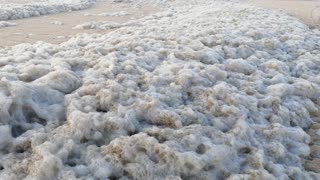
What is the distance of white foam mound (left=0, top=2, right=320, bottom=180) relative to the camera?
14.2ft

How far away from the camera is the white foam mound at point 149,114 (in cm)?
432

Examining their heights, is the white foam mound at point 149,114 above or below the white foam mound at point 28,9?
above

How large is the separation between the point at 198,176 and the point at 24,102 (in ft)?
7.50

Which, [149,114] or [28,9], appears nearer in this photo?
[149,114]

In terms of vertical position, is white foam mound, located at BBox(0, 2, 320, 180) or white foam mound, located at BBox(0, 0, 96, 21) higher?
white foam mound, located at BBox(0, 2, 320, 180)

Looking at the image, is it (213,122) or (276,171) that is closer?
(276,171)

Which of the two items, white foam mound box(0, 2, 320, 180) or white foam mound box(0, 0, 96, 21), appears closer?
white foam mound box(0, 2, 320, 180)

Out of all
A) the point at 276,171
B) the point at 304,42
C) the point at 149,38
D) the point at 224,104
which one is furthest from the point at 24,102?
the point at 304,42

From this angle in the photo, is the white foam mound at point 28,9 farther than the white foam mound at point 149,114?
Yes

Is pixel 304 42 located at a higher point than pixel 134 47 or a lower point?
lower

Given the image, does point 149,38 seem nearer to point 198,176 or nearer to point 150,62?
point 150,62

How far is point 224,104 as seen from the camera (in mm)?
5691

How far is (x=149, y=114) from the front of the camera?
16.9 ft

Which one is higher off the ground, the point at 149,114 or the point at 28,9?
the point at 149,114
